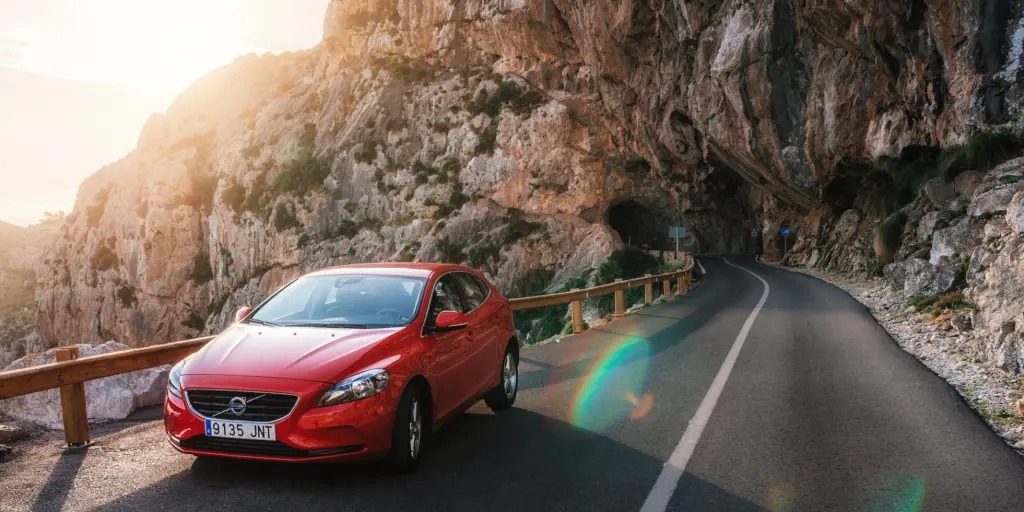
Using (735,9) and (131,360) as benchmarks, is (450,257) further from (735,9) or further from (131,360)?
(131,360)

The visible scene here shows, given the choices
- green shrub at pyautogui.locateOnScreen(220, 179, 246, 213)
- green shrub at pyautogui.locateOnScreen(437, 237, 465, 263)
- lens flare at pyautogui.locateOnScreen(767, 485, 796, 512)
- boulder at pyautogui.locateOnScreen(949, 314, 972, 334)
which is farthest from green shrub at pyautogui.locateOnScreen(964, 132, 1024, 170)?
green shrub at pyautogui.locateOnScreen(220, 179, 246, 213)

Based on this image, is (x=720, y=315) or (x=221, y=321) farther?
(x=221, y=321)

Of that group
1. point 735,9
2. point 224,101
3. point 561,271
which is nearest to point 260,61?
point 224,101

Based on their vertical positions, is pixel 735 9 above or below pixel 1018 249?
above

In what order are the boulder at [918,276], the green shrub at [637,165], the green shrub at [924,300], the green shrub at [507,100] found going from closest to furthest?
the green shrub at [924,300], the boulder at [918,276], the green shrub at [637,165], the green shrub at [507,100]

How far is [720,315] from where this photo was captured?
1527cm

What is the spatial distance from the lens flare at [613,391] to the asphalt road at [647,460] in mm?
30

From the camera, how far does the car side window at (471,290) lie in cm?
635

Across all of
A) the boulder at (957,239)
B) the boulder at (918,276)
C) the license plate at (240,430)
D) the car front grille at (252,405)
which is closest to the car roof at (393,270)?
the car front grille at (252,405)

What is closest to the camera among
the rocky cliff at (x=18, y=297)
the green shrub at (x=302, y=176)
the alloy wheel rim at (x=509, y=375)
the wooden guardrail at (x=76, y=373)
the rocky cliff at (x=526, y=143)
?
the wooden guardrail at (x=76, y=373)

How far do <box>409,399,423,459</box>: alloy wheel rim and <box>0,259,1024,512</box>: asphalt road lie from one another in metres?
0.17

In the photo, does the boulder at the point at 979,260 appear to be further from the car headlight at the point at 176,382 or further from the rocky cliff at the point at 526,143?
the car headlight at the point at 176,382

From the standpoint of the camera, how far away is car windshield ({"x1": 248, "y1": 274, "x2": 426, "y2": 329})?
5.30 m

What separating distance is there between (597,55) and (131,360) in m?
38.0
